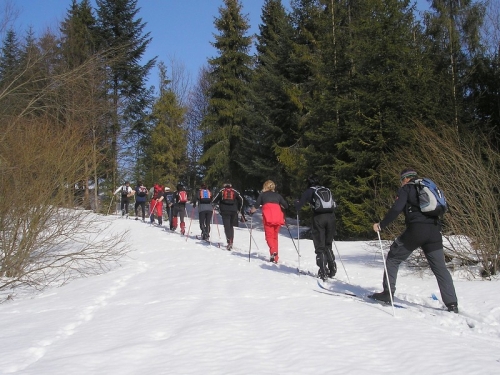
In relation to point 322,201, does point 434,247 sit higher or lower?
lower

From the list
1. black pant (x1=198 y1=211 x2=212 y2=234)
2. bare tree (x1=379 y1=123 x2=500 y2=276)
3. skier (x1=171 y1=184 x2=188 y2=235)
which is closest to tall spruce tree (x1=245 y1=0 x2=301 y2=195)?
skier (x1=171 y1=184 x2=188 y2=235)

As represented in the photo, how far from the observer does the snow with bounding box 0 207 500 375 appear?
4.39m

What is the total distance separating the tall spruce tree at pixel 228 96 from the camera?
30.3 meters

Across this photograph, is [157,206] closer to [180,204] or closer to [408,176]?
[180,204]

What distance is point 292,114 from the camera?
25.9m

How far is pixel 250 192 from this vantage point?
107 ft

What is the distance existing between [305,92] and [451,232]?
53.2 ft

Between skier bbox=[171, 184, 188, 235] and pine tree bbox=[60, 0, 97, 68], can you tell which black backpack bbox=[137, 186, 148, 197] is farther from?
pine tree bbox=[60, 0, 97, 68]

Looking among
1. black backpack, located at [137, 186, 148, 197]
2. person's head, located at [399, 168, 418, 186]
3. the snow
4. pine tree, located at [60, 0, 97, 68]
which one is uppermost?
pine tree, located at [60, 0, 97, 68]

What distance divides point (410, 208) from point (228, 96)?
2532 centimetres

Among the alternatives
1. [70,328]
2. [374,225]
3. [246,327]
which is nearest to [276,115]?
[374,225]

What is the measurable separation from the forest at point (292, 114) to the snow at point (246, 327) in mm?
2521

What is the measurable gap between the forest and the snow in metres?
2.52

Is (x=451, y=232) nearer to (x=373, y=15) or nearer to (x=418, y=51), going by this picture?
(x=418, y=51)
